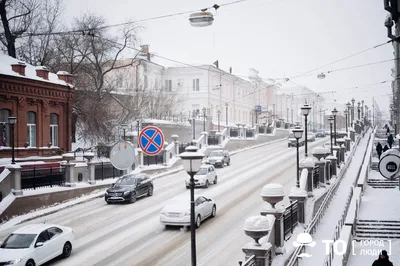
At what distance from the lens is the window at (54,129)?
30.9m

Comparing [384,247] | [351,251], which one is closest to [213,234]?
[351,251]

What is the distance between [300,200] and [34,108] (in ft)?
65.1

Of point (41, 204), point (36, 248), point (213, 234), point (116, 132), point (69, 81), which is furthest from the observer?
point (116, 132)

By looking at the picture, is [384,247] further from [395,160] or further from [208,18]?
[208,18]

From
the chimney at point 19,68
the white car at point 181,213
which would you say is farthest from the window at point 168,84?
the white car at point 181,213

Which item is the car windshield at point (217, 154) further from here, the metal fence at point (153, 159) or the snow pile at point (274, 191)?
the snow pile at point (274, 191)

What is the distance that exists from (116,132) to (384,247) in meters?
32.4

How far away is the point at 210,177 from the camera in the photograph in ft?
96.6

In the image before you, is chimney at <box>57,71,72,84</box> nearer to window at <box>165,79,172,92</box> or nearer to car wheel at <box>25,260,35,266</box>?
car wheel at <box>25,260,35,266</box>

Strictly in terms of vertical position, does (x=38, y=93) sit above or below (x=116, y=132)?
above

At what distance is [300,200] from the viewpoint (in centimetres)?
1661

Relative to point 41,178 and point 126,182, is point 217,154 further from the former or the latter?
point 41,178

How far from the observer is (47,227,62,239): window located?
15.0 m

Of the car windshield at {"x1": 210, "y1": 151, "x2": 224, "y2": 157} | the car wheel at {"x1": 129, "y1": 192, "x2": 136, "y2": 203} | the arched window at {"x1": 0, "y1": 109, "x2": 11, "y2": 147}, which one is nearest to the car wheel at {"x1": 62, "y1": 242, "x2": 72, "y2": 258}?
the car wheel at {"x1": 129, "y1": 192, "x2": 136, "y2": 203}
